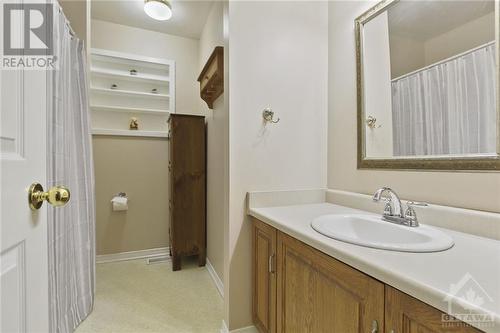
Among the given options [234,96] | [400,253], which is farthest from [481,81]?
[234,96]

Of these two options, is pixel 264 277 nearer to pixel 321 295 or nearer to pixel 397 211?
pixel 321 295

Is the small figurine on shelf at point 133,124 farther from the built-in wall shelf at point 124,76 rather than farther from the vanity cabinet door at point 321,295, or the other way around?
the vanity cabinet door at point 321,295

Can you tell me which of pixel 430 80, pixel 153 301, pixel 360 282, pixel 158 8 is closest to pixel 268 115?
pixel 430 80

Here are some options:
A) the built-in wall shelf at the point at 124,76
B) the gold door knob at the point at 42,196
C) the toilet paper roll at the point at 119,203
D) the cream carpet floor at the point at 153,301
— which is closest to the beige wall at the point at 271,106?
the cream carpet floor at the point at 153,301

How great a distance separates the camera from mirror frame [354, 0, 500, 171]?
0.88 meters

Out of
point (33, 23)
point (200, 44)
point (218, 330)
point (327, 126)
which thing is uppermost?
point (200, 44)

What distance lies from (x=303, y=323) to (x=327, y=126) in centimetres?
119

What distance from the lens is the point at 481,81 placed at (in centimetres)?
92

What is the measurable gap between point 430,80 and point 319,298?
3.51 feet

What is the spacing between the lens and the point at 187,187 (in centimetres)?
246

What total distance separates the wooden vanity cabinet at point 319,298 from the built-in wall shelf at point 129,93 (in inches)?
83.4

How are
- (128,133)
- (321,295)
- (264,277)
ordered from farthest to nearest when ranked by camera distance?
(128,133) < (264,277) < (321,295)

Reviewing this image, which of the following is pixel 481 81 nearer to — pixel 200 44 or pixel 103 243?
pixel 200 44

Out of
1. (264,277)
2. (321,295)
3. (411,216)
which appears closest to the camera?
(321,295)
